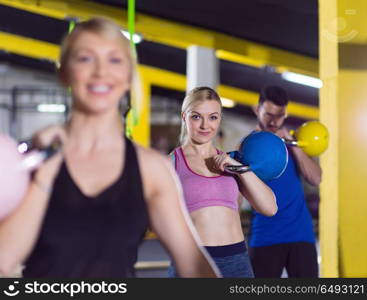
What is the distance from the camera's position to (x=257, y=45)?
206 inches

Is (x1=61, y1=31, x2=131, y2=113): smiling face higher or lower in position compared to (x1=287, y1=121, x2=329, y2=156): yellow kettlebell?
lower

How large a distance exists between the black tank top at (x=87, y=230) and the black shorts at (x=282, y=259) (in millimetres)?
1131

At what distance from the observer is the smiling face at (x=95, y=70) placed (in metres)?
0.99

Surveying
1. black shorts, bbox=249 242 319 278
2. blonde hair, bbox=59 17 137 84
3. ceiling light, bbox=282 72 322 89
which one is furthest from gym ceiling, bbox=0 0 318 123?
blonde hair, bbox=59 17 137 84

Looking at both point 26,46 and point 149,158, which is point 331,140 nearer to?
point 149,158

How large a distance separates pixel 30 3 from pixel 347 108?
276 cm

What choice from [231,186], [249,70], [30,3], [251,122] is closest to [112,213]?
[231,186]

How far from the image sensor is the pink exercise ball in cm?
93

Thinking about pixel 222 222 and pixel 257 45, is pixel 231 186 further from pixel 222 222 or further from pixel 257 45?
pixel 257 45

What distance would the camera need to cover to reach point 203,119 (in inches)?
54.1

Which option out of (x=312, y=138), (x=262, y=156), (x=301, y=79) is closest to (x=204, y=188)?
(x=262, y=156)

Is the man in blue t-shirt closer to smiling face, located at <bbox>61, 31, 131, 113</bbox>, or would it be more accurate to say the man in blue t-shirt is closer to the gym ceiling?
smiling face, located at <bbox>61, 31, 131, 113</bbox>

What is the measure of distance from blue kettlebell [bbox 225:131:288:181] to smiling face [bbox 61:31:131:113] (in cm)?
46

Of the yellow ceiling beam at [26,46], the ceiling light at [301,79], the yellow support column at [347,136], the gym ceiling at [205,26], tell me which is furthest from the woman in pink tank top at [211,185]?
the ceiling light at [301,79]
